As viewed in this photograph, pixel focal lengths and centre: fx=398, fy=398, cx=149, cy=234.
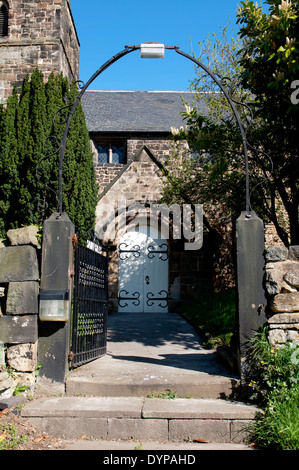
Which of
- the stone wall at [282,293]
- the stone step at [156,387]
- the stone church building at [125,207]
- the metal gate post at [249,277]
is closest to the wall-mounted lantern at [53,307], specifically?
the stone step at [156,387]

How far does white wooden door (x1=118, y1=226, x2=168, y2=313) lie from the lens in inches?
474

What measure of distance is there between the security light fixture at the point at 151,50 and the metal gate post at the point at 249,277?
2.06 meters

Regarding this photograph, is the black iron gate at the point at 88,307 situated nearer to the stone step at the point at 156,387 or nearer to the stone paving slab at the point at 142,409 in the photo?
the stone step at the point at 156,387

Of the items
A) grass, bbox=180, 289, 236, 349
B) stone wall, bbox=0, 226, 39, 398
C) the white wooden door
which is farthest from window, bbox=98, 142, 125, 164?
stone wall, bbox=0, 226, 39, 398

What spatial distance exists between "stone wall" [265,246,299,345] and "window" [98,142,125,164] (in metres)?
10.6

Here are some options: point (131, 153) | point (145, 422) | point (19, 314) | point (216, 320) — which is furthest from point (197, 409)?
point (131, 153)

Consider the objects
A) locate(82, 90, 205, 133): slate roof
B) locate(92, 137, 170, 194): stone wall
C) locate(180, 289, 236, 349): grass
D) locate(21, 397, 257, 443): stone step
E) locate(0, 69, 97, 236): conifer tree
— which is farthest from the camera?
locate(82, 90, 205, 133): slate roof

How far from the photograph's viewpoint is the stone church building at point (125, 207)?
1046cm

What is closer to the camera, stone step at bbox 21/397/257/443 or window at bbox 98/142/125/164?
stone step at bbox 21/397/257/443

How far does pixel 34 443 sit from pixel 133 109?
14305 millimetres

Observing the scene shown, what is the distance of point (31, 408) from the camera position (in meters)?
3.55

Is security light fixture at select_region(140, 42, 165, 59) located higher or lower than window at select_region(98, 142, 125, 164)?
lower

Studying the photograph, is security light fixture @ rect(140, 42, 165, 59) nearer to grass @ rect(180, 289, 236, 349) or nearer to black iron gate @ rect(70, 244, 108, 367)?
black iron gate @ rect(70, 244, 108, 367)

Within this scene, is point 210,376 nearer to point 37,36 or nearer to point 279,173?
point 279,173
